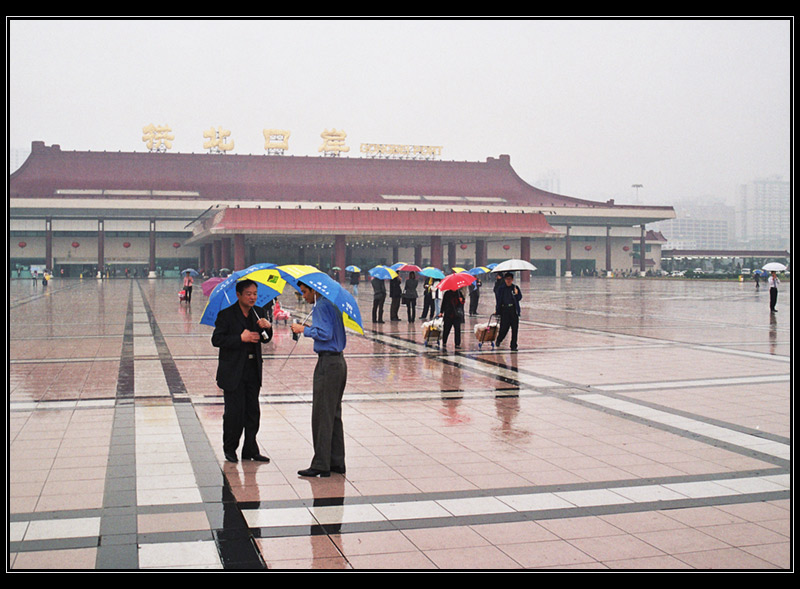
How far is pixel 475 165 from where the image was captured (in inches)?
3497

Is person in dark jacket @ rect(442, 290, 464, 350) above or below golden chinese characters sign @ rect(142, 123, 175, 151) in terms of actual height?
below

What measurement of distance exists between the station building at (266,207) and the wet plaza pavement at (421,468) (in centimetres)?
5311

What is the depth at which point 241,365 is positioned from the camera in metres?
7.76

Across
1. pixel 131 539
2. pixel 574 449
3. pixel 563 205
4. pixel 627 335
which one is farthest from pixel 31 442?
pixel 563 205

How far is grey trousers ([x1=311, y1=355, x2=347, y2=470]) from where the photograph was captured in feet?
24.3

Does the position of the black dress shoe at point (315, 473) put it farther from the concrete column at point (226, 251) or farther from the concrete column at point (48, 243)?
the concrete column at point (48, 243)

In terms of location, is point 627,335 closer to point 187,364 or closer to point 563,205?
point 187,364

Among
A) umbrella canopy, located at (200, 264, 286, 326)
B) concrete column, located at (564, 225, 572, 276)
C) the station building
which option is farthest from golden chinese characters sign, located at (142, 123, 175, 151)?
umbrella canopy, located at (200, 264, 286, 326)

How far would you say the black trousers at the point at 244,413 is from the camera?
7.86 m

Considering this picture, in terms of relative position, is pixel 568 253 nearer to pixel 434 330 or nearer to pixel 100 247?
pixel 100 247

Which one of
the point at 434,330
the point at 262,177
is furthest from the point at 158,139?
the point at 434,330

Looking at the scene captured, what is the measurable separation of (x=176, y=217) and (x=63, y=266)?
39.0 ft

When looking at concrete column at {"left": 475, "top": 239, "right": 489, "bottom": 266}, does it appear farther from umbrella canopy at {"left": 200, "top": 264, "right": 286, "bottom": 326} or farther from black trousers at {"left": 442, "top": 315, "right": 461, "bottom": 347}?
umbrella canopy at {"left": 200, "top": 264, "right": 286, "bottom": 326}

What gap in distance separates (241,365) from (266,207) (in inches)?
2510
